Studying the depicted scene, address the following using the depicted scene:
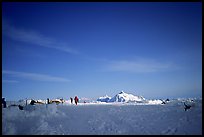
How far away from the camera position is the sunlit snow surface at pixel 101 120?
2217cm

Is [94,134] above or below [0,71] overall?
below

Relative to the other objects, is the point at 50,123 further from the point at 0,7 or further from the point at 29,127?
the point at 0,7

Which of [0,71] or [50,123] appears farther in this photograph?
[50,123]

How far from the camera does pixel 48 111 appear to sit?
991 inches

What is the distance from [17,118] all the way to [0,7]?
41.0 ft

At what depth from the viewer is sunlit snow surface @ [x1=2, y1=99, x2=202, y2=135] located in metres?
22.2

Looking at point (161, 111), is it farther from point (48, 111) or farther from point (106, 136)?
point (48, 111)

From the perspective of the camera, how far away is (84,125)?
23875 mm

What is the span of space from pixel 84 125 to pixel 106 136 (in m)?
3.18

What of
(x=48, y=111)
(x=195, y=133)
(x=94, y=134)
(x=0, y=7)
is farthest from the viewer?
(x=48, y=111)

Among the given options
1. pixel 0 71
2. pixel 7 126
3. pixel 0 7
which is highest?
pixel 0 7

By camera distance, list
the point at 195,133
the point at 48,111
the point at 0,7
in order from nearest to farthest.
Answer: the point at 0,7
the point at 195,133
the point at 48,111

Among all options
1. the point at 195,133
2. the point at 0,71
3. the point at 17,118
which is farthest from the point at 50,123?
the point at 195,133

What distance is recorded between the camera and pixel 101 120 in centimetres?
2450
